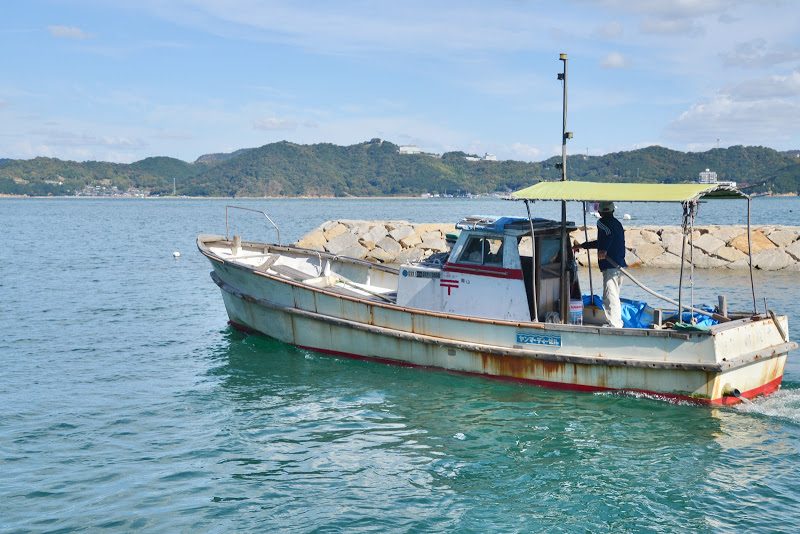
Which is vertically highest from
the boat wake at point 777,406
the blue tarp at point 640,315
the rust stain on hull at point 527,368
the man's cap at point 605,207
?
the man's cap at point 605,207

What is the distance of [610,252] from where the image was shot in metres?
13.0

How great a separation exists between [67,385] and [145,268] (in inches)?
845

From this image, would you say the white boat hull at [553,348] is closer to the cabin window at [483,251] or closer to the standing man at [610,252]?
the standing man at [610,252]

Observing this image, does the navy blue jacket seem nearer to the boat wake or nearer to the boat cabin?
the boat cabin

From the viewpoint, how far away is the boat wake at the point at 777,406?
463 inches

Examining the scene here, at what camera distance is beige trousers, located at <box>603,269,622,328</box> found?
1312 cm

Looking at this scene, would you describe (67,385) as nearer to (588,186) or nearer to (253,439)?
(253,439)

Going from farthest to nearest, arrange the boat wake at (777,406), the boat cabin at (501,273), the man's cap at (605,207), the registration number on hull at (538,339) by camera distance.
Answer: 1. the boat cabin at (501,273)
2. the man's cap at (605,207)
3. the registration number on hull at (538,339)
4. the boat wake at (777,406)

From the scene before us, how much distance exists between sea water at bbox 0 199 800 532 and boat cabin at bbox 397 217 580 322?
1.35m

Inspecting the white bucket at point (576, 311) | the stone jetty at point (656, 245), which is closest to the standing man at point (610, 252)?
the white bucket at point (576, 311)

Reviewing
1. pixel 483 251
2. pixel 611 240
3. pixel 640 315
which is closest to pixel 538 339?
pixel 483 251

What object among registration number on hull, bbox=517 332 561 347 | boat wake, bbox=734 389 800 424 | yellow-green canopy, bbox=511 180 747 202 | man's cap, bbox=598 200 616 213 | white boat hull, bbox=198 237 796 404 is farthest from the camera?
man's cap, bbox=598 200 616 213

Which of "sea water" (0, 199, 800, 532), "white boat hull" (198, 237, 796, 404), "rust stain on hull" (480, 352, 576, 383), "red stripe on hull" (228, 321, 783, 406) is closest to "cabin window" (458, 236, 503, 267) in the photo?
"white boat hull" (198, 237, 796, 404)

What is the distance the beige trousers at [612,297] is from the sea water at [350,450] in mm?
1316
